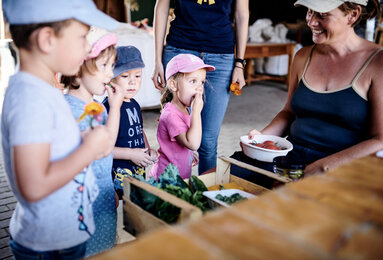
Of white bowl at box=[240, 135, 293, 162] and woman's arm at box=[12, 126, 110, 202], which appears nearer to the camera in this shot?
woman's arm at box=[12, 126, 110, 202]

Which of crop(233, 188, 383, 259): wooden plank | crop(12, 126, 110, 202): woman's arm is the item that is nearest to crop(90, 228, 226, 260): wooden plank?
crop(233, 188, 383, 259): wooden plank

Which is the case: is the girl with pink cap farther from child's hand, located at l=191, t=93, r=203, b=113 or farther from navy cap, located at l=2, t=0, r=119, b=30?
navy cap, located at l=2, t=0, r=119, b=30

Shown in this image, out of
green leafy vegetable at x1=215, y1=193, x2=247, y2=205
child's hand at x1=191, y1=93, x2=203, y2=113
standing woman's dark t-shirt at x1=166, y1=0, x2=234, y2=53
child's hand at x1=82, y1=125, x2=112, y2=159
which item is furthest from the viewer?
standing woman's dark t-shirt at x1=166, y1=0, x2=234, y2=53

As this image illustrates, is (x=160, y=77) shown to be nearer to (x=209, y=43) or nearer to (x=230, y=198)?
(x=209, y=43)

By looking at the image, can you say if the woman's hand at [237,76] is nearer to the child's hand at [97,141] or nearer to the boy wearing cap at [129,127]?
the boy wearing cap at [129,127]

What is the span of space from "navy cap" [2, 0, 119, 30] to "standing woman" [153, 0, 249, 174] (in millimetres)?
1196

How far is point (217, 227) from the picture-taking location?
23.3 inches

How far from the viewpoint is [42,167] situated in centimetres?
86

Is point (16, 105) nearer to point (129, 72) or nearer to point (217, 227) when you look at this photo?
point (217, 227)

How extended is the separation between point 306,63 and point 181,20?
81cm

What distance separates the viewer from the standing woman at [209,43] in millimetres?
2094

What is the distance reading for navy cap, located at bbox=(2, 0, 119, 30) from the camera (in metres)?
0.90

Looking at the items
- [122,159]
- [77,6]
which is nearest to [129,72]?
[122,159]

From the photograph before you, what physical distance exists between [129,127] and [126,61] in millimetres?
359
